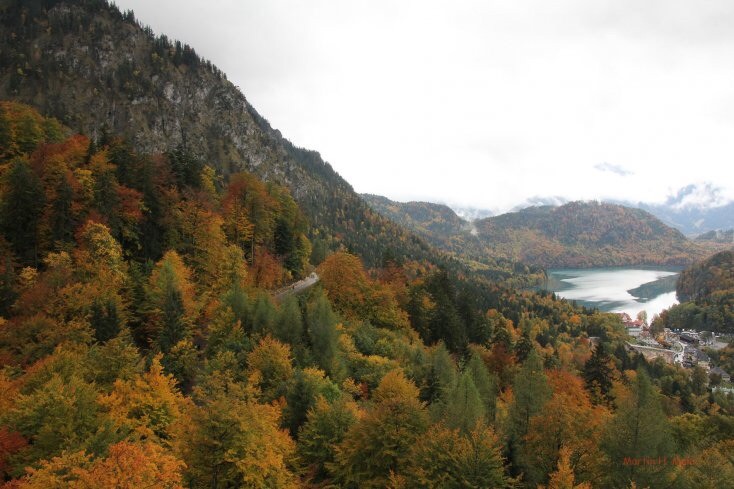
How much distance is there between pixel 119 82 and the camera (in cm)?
11850

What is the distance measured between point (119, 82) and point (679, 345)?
219 meters

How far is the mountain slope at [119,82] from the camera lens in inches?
4163

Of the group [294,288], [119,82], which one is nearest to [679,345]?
[294,288]

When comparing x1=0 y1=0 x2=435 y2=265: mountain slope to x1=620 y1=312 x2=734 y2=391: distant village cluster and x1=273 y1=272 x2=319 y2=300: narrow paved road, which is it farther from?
x1=620 y1=312 x2=734 y2=391: distant village cluster

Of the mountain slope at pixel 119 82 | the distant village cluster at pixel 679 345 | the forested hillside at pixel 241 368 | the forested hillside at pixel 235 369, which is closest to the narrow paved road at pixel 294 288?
the forested hillside at pixel 241 368

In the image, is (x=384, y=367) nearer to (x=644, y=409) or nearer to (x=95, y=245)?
(x=644, y=409)

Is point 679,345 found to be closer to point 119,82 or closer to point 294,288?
point 294,288

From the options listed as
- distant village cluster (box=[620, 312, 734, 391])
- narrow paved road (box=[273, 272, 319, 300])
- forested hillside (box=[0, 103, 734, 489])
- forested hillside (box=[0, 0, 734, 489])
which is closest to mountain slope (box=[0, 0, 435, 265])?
narrow paved road (box=[273, 272, 319, 300])

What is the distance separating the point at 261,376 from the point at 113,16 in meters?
144

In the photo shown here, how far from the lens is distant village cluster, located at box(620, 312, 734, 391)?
5290 inches

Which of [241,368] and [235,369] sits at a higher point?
[235,369]

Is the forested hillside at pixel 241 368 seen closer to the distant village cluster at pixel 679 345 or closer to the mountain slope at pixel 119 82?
the mountain slope at pixel 119 82

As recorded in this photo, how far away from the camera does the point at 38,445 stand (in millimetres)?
20469

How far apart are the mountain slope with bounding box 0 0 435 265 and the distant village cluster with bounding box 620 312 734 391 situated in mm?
115127
